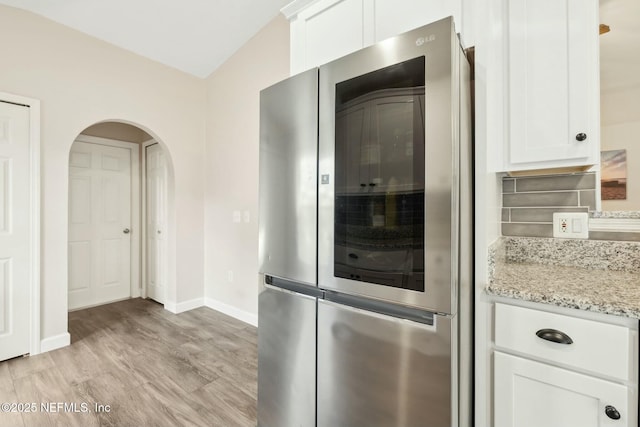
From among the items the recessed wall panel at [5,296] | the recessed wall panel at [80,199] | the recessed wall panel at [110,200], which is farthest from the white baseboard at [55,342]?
the recessed wall panel at [110,200]

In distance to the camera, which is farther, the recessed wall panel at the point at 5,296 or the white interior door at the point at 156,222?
the white interior door at the point at 156,222

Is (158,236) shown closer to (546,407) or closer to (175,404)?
(175,404)

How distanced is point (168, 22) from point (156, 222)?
2.37 metres

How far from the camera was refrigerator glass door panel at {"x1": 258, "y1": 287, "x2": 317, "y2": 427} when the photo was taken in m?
1.32

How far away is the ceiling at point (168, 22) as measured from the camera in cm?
256

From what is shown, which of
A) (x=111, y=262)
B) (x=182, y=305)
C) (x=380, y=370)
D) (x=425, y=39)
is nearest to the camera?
(x=425, y=39)

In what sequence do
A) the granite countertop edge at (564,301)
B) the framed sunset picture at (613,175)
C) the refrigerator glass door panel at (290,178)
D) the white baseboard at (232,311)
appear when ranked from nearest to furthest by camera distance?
the granite countertop edge at (564,301)
the refrigerator glass door panel at (290,178)
the framed sunset picture at (613,175)
the white baseboard at (232,311)

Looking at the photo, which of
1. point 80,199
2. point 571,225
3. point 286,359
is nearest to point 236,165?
point 80,199

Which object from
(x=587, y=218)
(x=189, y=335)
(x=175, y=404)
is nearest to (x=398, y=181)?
(x=587, y=218)

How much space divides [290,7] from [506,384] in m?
2.15

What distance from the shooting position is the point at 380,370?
3.62ft

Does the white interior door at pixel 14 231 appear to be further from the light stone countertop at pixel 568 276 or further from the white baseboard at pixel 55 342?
the light stone countertop at pixel 568 276

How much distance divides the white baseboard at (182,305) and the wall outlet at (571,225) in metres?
3.63

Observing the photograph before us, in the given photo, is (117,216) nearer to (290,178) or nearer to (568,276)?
(290,178)
